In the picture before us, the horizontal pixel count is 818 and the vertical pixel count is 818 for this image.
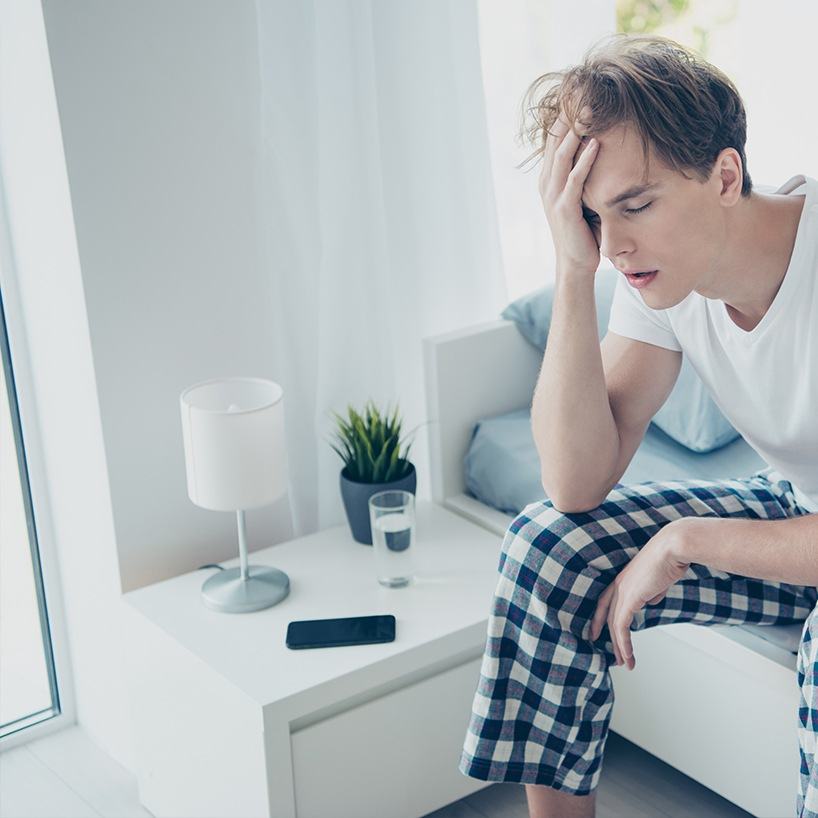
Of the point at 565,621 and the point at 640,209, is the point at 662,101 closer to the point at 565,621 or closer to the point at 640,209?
the point at 640,209

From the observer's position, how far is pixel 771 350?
1469 millimetres

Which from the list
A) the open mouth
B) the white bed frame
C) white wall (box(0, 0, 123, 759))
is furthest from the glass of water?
the open mouth

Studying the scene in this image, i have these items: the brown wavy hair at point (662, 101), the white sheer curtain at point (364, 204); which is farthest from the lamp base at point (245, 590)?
the brown wavy hair at point (662, 101)

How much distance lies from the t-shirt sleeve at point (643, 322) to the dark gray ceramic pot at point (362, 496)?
539mm

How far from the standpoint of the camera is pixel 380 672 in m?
1.69

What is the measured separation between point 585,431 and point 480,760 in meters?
0.45

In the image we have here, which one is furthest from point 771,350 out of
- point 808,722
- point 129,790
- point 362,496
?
point 129,790

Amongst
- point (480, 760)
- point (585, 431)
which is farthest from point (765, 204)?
point (480, 760)

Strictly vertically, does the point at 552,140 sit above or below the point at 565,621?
above

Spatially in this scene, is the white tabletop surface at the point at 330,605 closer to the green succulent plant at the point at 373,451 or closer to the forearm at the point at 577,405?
the green succulent plant at the point at 373,451

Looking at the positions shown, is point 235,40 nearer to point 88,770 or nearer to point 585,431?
point 585,431

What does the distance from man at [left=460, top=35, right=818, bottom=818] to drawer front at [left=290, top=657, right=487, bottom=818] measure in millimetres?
193

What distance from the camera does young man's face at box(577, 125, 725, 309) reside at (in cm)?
135

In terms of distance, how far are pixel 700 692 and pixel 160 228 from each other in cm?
111
